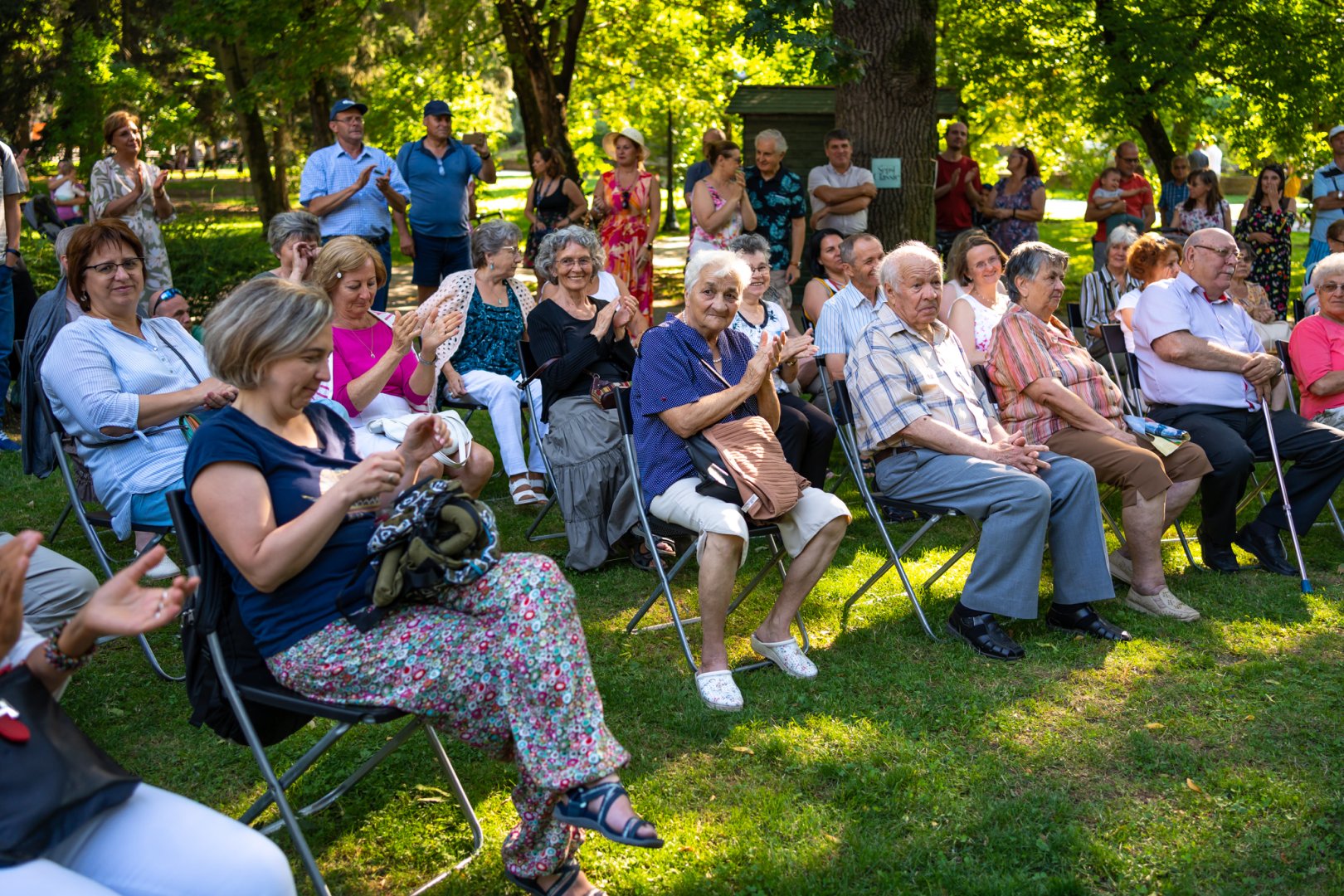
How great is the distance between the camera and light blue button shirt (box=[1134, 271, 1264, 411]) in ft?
18.8

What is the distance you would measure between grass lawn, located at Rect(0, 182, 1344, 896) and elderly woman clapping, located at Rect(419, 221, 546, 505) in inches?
57.6

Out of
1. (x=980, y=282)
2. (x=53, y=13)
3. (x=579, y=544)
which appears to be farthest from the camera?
(x=53, y=13)

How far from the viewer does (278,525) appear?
284 cm

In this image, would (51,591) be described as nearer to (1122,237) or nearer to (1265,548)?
(1265,548)

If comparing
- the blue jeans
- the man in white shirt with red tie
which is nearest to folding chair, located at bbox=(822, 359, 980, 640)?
the man in white shirt with red tie

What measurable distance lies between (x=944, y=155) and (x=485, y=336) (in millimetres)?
6816

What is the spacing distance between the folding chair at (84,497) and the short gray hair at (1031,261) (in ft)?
12.2

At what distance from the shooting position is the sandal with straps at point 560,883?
9.48ft

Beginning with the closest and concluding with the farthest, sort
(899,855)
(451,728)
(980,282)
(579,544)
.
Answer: (451,728), (899,855), (579,544), (980,282)

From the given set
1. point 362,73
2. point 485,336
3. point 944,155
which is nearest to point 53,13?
point 362,73

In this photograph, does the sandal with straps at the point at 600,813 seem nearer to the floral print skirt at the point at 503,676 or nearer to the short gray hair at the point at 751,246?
the floral print skirt at the point at 503,676

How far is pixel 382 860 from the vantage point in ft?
10.6

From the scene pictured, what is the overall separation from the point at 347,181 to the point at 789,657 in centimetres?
586

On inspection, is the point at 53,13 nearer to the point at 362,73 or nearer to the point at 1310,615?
the point at 362,73
